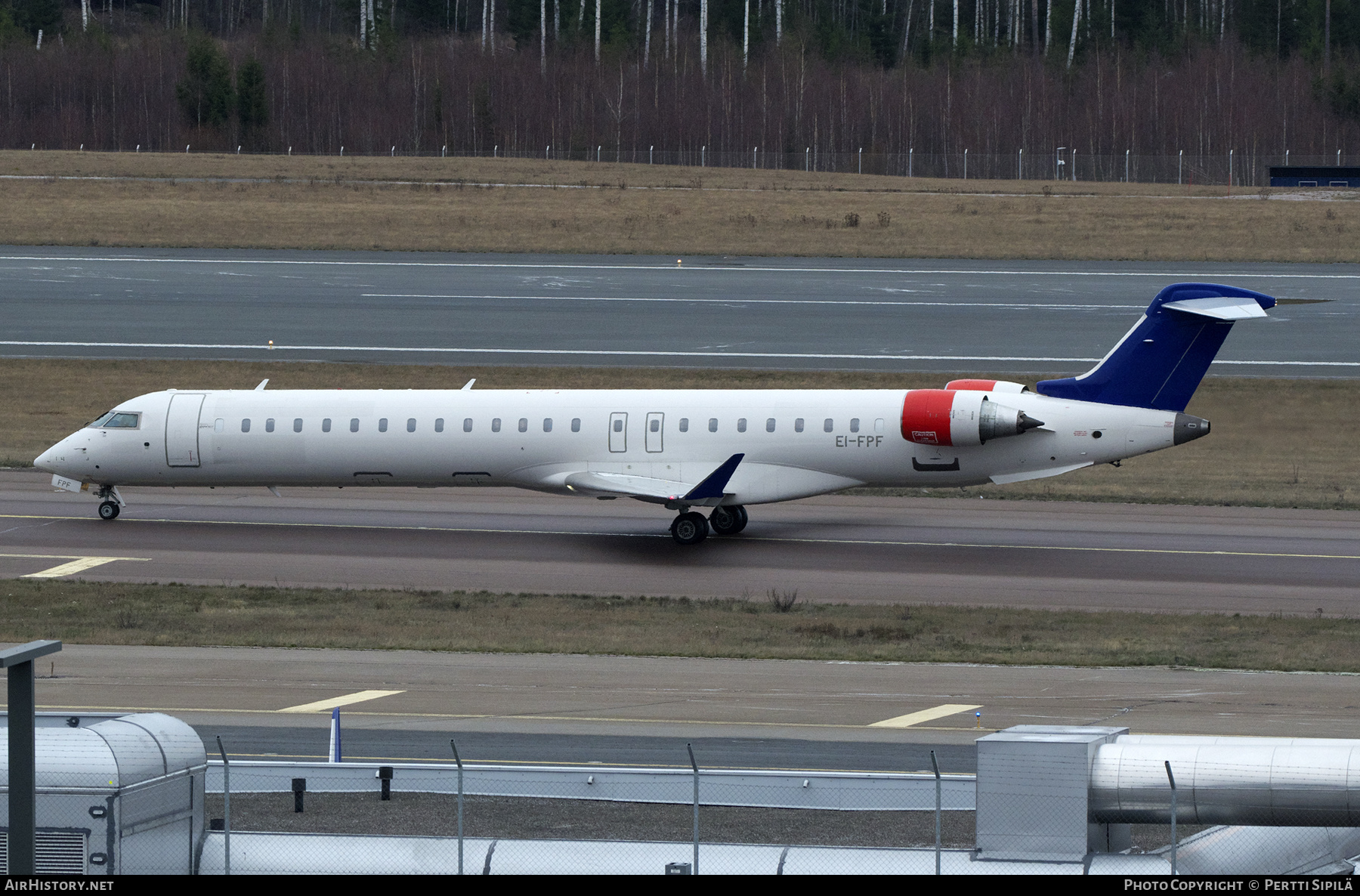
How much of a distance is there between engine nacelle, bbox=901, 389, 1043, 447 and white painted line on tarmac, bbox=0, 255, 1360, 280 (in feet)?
121

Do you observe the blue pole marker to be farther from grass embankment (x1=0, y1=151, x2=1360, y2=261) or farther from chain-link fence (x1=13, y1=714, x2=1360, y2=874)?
grass embankment (x1=0, y1=151, x2=1360, y2=261)

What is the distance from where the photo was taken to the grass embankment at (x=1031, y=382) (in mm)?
44438

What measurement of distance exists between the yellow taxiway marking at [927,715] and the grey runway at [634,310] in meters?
31.0

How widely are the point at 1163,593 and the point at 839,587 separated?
6.12 meters

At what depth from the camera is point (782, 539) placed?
3853cm

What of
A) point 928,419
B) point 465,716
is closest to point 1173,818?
point 465,716

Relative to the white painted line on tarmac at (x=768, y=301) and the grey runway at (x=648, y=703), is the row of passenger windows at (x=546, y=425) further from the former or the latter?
the white painted line on tarmac at (x=768, y=301)

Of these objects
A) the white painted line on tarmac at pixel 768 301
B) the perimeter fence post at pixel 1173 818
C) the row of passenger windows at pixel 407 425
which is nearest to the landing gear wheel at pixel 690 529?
the row of passenger windows at pixel 407 425

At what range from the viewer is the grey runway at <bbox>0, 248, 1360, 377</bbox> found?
58.1m

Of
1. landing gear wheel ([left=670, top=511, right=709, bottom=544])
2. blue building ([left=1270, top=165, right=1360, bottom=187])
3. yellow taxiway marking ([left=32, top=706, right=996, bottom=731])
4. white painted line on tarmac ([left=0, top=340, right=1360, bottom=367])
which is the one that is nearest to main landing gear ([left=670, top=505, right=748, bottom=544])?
landing gear wheel ([left=670, top=511, right=709, bottom=544])

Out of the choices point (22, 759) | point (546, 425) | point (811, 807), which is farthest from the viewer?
point (546, 425)

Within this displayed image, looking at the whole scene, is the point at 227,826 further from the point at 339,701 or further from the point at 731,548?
the point at 731,548

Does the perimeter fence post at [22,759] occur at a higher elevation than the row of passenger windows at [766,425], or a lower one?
lower

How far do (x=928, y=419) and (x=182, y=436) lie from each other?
658 inches
